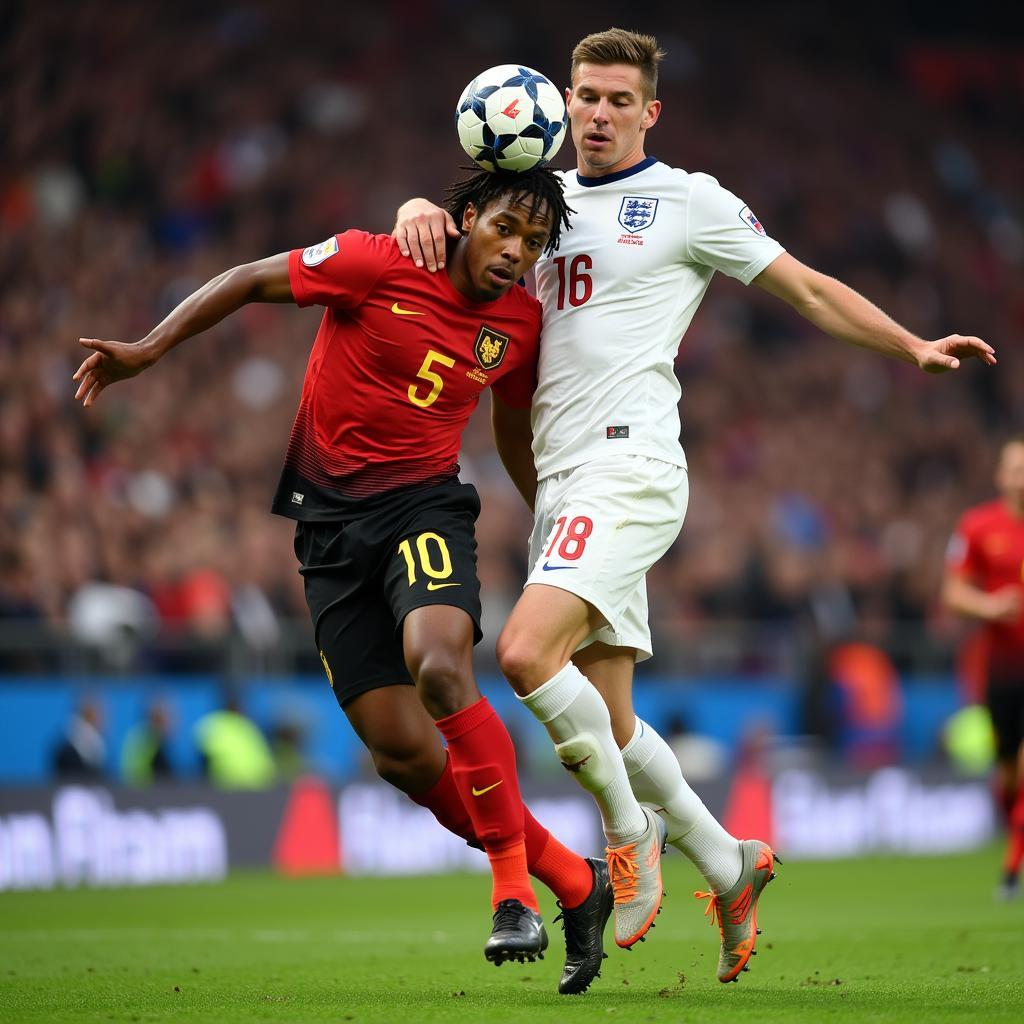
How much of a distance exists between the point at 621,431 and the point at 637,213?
2.37ft

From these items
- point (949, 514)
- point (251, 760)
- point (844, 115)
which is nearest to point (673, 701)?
point (251, 760)

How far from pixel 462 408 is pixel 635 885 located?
159 centimetres

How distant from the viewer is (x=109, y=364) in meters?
5.42

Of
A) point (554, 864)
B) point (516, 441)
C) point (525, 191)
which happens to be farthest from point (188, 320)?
point (554, 864)

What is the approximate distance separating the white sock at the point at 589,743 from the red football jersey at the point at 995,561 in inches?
Answer: 230

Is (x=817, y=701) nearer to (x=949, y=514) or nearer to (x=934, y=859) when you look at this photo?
(x=934, y=859)

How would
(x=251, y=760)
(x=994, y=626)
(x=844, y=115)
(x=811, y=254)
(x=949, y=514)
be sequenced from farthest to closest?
(x=844, y=115)
(x=811, y=254)
(x=949, y=514)
(x=251, y=760)
(x=994, y=626)

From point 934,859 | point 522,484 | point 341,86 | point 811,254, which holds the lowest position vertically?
point 934,859

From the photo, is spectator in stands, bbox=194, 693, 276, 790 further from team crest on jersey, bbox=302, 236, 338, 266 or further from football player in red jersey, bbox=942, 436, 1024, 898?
team crest on jersey, bbox=302, 236, 338, 266

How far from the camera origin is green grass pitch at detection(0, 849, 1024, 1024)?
504 centimetres

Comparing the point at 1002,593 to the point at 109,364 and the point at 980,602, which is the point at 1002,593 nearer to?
the point at 980,602

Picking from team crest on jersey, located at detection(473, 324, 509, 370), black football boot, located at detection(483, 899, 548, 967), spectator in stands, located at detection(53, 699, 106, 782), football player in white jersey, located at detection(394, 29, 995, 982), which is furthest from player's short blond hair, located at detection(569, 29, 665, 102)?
spectator in stands, located at detection(53, 699, 106, 782)

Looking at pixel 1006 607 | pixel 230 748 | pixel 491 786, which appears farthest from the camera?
pixel 230 748

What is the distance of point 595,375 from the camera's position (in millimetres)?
5629
